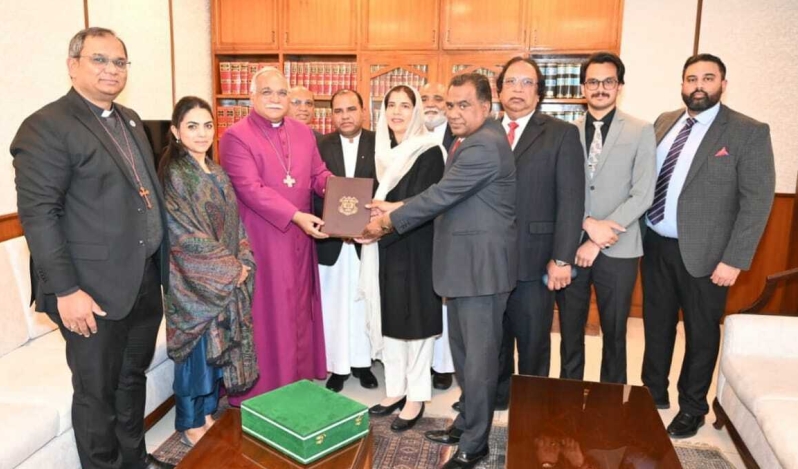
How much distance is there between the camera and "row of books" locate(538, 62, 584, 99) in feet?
15.4

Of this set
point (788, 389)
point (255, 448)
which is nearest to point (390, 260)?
point (255, 448)

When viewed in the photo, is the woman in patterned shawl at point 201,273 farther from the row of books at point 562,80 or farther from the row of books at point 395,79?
the row of books at point 562,80

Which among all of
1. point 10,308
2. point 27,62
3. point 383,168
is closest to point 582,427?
point 383,168

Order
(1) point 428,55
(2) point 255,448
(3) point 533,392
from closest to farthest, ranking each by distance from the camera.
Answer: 1. (2) point 255,448
2. (3) point 533,392
3. (1) point 428,55

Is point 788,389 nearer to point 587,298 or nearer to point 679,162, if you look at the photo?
point 587,298

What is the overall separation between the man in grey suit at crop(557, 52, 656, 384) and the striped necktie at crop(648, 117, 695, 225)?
0.49ft

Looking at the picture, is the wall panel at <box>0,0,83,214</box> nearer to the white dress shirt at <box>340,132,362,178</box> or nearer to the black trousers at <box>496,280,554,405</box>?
the white dress shirt at <box>340,132,362,178</box>

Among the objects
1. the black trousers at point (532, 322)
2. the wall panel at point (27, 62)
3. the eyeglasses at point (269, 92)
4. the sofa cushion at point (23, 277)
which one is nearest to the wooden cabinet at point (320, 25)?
the wall panel at point (27, 62)

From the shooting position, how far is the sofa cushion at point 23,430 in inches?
76.4

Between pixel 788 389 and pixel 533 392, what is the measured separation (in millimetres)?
1028

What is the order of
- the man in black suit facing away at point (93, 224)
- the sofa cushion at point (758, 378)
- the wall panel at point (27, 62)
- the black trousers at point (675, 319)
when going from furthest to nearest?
the wall panel at point (27, 62) → the black trousers at point (675, 319) → the sofa cushion at point (758, 378) → the man in black suit facing away at point (93, 224)

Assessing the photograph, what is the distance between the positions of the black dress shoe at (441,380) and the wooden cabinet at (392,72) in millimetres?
2221

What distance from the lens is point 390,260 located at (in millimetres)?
2787

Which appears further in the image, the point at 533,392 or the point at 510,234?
the point at 510,234
